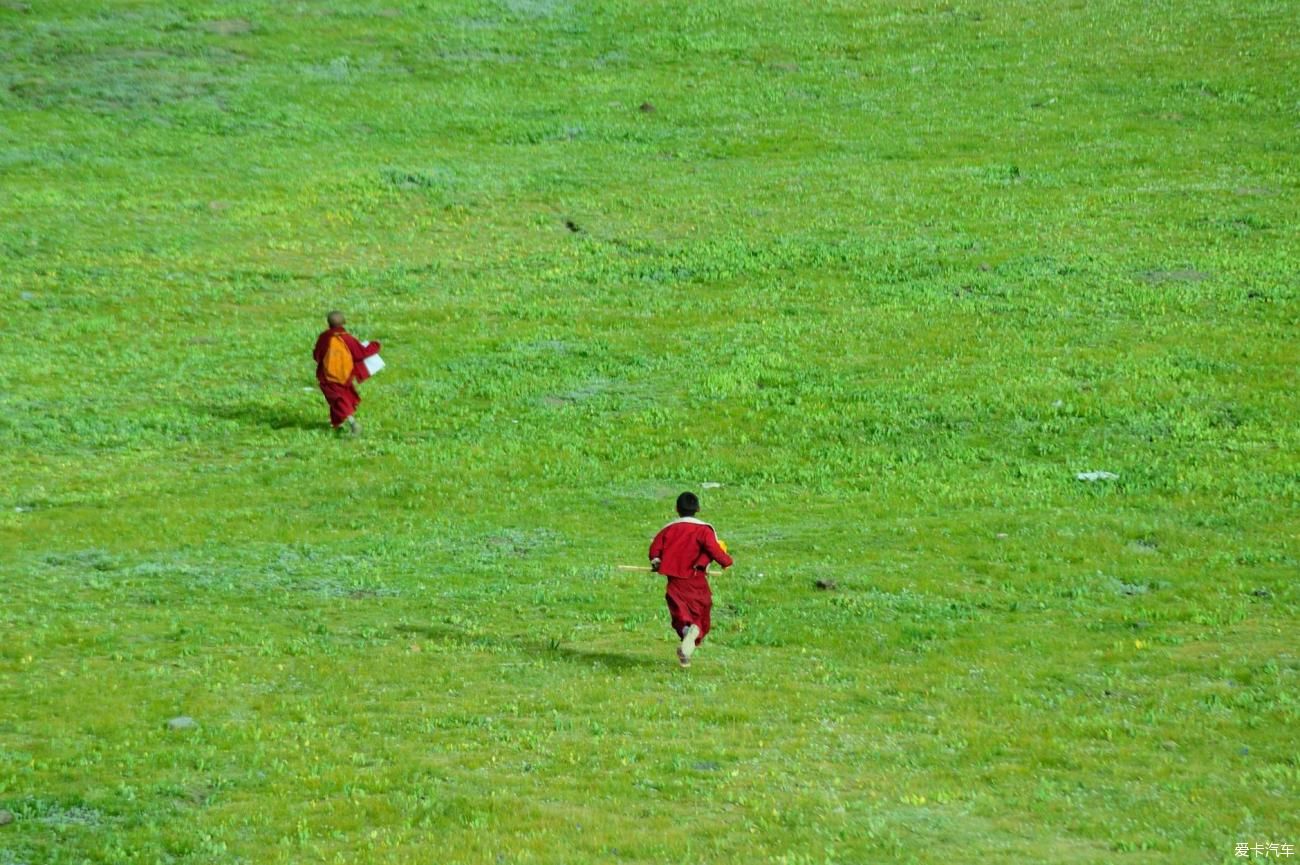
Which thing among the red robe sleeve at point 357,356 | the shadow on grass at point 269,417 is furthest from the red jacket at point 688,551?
the shadow on grass at point 269,417

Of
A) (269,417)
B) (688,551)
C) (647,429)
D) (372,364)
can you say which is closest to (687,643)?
(688,551)

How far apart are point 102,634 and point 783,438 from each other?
13.4 m

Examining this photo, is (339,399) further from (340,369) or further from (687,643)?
(687,643)

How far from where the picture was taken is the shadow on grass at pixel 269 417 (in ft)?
98.9

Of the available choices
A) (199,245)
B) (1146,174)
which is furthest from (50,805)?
(1146,174)

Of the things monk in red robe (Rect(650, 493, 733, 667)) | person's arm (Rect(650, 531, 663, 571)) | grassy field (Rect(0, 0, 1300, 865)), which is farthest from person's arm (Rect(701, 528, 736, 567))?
grassy field (Rect(0, 0, 1300, 865))

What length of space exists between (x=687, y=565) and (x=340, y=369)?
13.4 meters

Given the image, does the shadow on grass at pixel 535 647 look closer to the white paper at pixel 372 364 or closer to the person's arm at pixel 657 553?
the person's arm at pixel 657 553

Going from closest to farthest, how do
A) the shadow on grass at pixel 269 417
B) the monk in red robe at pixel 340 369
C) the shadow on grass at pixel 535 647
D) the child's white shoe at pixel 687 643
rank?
the child's white shoe at pixel 687 643, the shadow on grass at pixel 535 647, the monk in red robe at pixel 340 369, the shadow on grass at pixel 269 417

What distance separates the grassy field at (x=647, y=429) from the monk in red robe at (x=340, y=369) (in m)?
0.67

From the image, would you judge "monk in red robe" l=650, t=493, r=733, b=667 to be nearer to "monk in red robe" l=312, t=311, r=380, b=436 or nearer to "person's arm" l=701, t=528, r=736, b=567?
"person's arm" l=701, t=528, r=736, b=567

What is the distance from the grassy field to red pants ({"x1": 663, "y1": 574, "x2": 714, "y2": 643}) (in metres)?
0.52

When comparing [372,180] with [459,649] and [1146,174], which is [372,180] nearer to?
[1146,174]

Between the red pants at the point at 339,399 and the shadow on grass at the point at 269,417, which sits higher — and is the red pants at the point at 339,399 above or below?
above
